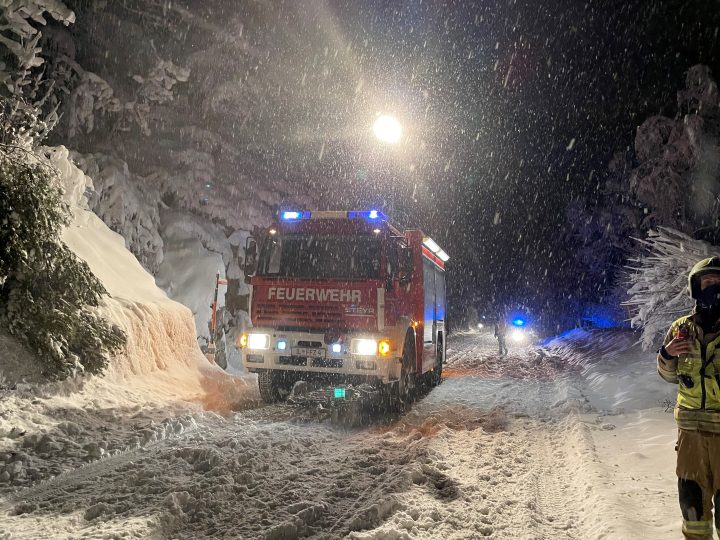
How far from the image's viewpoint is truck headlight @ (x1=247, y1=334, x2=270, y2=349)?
26.9ft

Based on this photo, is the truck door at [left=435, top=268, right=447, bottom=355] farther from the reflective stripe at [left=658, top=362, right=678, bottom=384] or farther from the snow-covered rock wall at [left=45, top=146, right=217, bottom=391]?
the reflective stripe at [left=658, top=362, right=678, bottom=384]

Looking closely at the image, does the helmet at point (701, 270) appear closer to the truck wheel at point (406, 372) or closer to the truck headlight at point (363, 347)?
the truck headlight at point (363, 347)

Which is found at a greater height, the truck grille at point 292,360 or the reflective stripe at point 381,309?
the reflective stripe at point 381,309

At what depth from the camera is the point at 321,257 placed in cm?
862

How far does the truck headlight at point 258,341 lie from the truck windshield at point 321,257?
1121 millimetres

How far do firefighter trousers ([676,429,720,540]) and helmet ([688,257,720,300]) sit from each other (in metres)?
0.93

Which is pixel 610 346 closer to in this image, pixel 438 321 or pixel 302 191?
pixel 438 321

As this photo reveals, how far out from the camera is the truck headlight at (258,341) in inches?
323

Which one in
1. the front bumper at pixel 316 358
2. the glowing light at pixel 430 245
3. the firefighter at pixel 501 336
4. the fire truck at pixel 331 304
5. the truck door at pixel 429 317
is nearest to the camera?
the front bumper at pixel 316 358

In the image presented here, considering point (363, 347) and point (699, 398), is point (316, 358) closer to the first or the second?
point (363, 347)

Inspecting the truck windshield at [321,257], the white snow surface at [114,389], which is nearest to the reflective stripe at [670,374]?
the white snow surface at [114,389]

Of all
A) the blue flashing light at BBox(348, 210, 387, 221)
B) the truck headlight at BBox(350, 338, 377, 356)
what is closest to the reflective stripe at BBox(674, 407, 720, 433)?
the truck headlight at BBox(350, 338, 377, 356)

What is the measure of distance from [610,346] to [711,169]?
8.13 metres

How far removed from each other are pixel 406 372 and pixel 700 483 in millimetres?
6082
